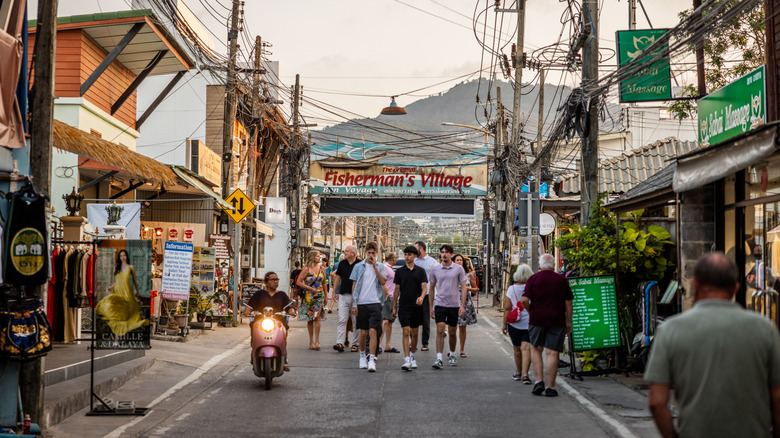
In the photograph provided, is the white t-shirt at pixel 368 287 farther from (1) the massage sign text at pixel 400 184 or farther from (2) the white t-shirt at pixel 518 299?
(1) the massage sign text at pixel 400 184

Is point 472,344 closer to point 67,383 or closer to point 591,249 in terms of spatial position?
point 591,249

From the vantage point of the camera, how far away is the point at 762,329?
4.25m

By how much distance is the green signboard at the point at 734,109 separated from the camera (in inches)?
421

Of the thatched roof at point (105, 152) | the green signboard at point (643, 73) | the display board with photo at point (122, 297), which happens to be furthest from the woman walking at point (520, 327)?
the thatched roof at point (105, 152)

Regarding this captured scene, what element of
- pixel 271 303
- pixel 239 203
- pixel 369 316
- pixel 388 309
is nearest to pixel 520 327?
pixel 369 316

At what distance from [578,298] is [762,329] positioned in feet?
30.1

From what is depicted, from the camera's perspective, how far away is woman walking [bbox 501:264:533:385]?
12483 mm

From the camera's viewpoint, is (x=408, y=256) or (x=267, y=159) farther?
(x=267, y=159)

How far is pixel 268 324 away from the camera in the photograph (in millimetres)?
11719

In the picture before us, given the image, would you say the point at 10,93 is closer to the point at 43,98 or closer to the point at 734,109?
the point at 43,98

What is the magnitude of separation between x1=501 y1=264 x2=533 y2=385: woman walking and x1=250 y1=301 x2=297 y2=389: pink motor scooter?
3.27 meters

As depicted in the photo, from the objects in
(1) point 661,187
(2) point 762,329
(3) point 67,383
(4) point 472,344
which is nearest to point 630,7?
(4) point 472,344

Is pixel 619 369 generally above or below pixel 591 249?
below

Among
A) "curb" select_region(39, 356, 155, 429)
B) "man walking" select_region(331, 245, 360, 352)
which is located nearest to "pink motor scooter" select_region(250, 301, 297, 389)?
"curb" select_region(39, 356, 155, 429)
